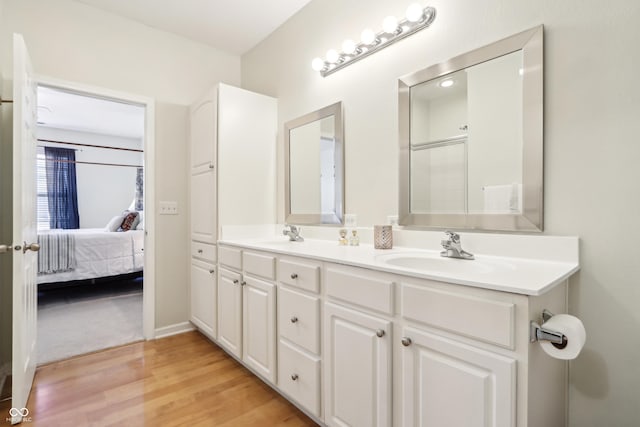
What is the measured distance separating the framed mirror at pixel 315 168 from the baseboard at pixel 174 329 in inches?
53.6

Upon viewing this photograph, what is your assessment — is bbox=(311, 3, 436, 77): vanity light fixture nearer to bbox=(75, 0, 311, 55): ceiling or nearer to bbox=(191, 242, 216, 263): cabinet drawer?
bbox=(75, 0, 311, 55): ceiling

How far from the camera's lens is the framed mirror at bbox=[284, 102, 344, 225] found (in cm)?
214

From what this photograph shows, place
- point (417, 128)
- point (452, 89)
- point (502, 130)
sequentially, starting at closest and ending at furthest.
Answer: point (502, 130)
point (452, 89)
point (417, 128)

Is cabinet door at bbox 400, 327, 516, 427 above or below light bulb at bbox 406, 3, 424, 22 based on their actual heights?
below

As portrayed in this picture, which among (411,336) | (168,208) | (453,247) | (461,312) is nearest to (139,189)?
(168,208)

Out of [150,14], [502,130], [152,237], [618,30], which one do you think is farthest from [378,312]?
[150,14]

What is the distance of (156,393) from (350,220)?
5.08 feet

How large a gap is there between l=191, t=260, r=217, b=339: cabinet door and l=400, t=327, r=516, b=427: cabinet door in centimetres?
169

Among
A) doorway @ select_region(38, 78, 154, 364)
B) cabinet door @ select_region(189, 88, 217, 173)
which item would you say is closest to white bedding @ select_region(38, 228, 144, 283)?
doorway @ select_region(38, 78, 154, 364)

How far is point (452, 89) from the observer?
1.56 m

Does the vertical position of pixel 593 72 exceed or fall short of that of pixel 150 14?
it falls short

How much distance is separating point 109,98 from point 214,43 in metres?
1.06

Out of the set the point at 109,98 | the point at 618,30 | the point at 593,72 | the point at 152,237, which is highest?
the point at 109,98

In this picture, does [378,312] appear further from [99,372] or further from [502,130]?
[99,372]
